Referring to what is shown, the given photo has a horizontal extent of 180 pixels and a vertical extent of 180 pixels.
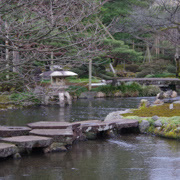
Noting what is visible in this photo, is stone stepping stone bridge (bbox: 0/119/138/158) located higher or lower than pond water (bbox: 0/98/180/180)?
higher

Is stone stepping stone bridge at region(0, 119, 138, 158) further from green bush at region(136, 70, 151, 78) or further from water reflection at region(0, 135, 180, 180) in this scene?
green bush at region(136, 70, 151, 78)

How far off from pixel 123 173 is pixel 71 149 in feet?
6.54

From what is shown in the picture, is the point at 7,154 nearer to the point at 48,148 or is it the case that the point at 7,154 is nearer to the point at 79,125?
the point at 48,148

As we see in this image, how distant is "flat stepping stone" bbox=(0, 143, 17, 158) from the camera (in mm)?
5656

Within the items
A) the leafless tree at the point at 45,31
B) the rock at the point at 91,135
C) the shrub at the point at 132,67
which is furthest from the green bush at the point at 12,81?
the shrub at the point at 132,67

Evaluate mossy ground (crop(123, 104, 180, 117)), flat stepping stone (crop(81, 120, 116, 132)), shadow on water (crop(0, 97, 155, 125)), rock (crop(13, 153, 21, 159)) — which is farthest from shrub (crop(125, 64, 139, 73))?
rock (crop(13, 153, 21, 159))

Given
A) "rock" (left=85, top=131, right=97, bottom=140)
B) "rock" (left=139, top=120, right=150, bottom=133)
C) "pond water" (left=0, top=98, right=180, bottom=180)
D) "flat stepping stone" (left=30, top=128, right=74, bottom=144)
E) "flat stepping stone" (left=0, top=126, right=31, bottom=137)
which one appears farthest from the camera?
"rock" (left=139, top=120, right=150, bottom=133)

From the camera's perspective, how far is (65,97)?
19.0m

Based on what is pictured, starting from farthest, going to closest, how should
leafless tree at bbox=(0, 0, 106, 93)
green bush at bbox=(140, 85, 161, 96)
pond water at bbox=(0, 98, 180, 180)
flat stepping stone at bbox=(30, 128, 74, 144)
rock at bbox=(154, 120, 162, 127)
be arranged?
green bush at bbox=(140, 85, 161, 96) < rock at bbox=(154, 120, 162, 127) < flat stepping stone at bbox=(30, 128, 74, 144) < pond water at bbox=(0, 98, 180, 180) < leafless tree at bbox=(0, 0, 106, 93)

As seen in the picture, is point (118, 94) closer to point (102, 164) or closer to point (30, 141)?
point (30, 141)

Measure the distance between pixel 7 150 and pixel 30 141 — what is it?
1.70 ft

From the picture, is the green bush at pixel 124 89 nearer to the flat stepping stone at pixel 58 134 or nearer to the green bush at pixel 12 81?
the green bush at pixel 12 81

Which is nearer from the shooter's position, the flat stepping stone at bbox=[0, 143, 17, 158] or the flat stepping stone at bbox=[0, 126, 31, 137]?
the flat stepping stone at bbox=[0, 143, 17, 158]

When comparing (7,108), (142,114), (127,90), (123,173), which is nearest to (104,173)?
(123,173)
